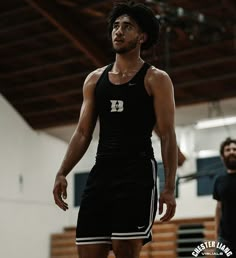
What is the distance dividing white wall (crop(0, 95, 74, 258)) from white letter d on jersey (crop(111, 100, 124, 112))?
10.2 m

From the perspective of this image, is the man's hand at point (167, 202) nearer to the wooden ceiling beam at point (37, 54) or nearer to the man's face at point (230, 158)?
the man's face at point (230, 158)

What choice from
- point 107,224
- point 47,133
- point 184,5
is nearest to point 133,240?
point 107,224

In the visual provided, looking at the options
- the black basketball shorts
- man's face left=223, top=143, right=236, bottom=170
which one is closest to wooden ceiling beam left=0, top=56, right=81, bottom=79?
man's face left=223, top=143, right=236, bottom=170

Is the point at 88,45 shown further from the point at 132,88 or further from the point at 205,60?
the point at 132,88

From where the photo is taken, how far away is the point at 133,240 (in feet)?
9.05

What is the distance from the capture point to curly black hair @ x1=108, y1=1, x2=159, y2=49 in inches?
119

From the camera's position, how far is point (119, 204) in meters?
2.80

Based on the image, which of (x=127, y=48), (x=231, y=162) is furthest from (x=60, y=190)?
(x=231, y=162)

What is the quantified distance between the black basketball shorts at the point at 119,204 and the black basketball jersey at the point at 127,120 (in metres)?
0.06

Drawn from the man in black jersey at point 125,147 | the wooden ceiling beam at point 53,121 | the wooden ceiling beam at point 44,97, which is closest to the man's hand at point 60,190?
the man in black jersey at point 125,147

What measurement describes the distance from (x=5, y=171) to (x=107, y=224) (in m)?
10.4

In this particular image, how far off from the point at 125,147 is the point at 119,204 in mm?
262

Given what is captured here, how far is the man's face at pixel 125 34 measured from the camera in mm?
2975

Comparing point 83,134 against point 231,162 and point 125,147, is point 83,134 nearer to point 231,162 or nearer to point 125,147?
point 125,147
